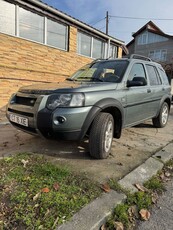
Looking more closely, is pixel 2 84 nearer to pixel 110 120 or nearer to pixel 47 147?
pixel 47 147

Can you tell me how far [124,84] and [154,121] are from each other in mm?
2451

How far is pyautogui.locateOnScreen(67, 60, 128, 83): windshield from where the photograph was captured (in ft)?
12.5

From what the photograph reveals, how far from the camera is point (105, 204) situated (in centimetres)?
215

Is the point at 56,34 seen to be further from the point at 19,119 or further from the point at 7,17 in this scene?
the point at 19,119

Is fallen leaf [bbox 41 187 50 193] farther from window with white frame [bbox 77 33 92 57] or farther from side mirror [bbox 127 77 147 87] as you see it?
window with white frame [bbox 77 33 92 57]

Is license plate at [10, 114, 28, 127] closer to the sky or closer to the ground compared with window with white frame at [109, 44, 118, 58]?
closer to the ground

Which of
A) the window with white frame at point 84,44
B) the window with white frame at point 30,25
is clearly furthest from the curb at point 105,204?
the window with white frame at point 84,44

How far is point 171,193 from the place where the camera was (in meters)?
2.59

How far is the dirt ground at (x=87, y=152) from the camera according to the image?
9.75ft

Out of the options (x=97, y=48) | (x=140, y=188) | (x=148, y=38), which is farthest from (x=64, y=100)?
(x=148, y=38)

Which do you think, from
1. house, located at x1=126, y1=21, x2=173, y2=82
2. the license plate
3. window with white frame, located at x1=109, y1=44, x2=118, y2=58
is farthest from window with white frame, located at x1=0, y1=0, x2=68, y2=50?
house, located at x1=126, y1=21, x2=173, y2=82

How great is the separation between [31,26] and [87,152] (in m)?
6.88

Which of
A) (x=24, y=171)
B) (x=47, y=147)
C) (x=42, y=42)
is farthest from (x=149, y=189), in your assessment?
(x=42, y=42)

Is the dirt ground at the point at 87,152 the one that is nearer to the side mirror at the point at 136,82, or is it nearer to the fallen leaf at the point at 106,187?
the fallen leaf at the point at 106,187
